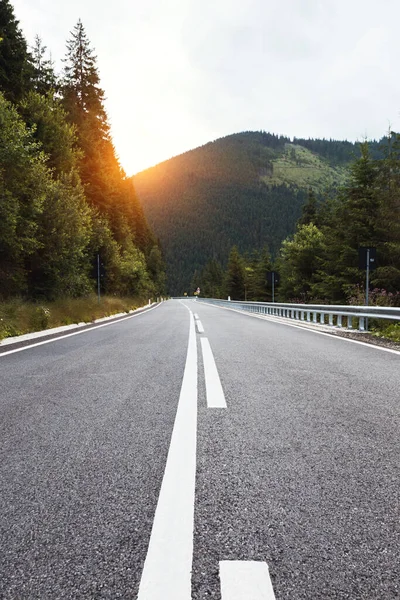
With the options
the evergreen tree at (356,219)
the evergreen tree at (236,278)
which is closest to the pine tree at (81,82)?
the evergreen tree at (356,219)

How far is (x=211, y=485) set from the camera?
88.1 inches

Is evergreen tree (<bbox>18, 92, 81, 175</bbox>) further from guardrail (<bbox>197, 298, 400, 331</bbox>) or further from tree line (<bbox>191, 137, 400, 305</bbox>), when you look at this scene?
tree line (<bbox>191, 137, 400, 305</bbox>)

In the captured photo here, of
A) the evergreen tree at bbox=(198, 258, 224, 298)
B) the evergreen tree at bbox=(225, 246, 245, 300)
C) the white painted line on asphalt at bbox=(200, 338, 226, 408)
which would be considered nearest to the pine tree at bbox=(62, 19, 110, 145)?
the white painted line on asphalt at bbox=(200, 338, 226, 408)

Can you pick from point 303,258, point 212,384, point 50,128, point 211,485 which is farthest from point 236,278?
point 211,485

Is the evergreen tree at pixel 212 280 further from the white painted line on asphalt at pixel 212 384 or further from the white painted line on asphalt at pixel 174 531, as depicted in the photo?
the white painted line on asphalt at pixel 174 531

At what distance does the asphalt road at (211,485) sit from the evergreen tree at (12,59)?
86.2 feet

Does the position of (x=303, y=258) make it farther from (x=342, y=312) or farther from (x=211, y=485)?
(x=211, y=485)

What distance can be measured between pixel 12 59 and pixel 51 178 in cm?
1062

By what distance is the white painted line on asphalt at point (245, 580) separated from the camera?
1.35m

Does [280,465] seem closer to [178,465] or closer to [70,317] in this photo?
[178,465]

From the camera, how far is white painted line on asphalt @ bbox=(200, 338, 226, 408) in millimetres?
4059

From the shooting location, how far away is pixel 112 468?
97.9 inches

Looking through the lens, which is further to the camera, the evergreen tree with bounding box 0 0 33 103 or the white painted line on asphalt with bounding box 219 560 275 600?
the evergreen tree with bounding box 0 0 33 103

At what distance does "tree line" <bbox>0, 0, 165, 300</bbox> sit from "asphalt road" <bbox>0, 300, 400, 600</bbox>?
12649mm
